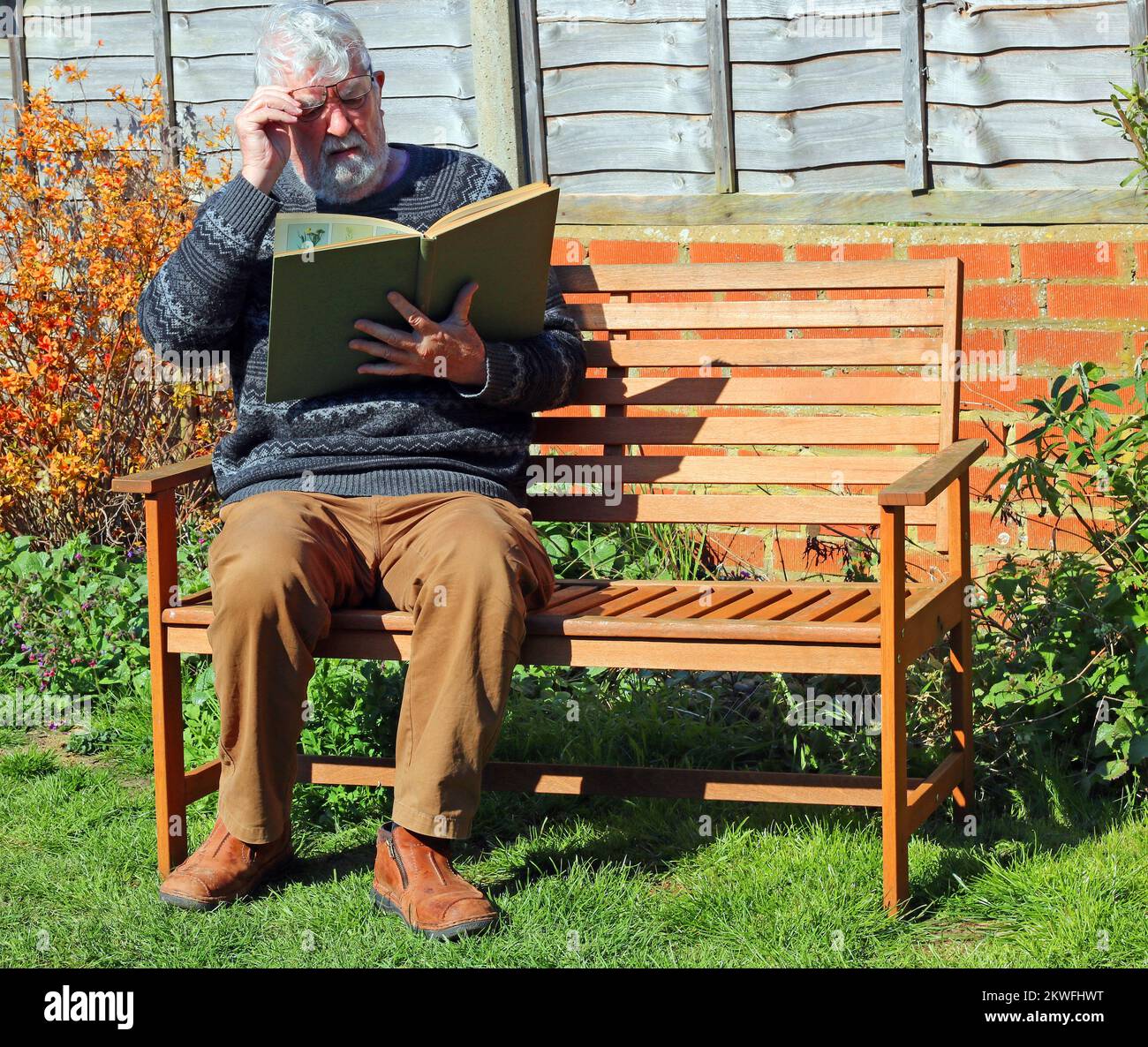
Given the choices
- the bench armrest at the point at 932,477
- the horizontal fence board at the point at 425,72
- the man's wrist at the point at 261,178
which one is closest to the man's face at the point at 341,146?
the man's wrist at the point at 261,178

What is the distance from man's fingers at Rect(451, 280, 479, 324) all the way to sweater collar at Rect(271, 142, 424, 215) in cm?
40

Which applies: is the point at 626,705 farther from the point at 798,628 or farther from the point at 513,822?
the point at 798,628

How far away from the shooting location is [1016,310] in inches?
164

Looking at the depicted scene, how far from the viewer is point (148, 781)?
362cm

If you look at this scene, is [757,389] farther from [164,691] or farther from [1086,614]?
[164,691]

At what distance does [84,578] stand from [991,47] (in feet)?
10.0

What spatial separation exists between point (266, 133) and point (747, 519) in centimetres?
130

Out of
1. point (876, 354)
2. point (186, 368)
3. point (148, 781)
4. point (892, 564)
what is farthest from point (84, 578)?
point (892, 564)

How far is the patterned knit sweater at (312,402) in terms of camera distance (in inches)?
118

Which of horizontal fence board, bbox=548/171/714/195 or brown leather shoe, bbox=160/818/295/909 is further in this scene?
horizontal fence board, bbox=548/171/714/195

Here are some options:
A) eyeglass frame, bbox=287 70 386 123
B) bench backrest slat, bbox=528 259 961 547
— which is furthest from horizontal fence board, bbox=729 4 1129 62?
eyeglass frame, bbox=287 70 386 123

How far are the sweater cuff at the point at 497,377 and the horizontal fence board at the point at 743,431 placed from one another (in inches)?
15.1

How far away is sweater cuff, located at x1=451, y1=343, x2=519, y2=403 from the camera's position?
300cm

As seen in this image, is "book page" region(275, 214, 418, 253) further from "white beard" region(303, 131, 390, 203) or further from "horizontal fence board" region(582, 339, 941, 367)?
"horizontal fence board" region(582, 339, 941, 367)
